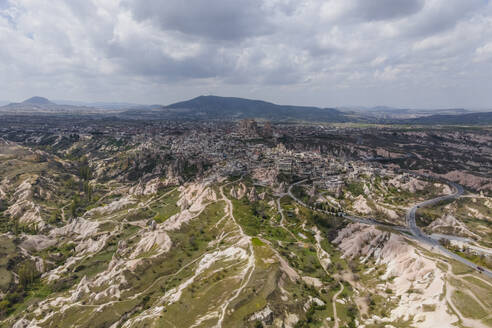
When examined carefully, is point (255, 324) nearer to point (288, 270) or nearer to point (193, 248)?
point (288, 270)

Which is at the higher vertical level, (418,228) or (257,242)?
(257,242)

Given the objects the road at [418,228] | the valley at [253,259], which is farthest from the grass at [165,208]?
the road at [418,228]

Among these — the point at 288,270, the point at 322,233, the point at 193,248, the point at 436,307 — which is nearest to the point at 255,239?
the point at 288,270

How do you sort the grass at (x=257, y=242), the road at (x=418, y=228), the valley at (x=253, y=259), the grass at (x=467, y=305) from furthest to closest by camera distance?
the grass at (x=257, y=242) < the road at (x=418, y=228) < the valley at (x=253, y=259) < the grass at (x=467, y=305)

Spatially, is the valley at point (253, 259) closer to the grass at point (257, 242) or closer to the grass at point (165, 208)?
the grass at point (257, 242)

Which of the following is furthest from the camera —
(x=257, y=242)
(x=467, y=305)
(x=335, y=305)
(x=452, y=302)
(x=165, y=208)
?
(x=165, y=208)

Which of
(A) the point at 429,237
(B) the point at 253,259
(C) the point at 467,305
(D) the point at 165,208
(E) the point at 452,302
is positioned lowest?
(D) the point at 165,208

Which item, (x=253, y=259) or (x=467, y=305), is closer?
(x=467, y=305)

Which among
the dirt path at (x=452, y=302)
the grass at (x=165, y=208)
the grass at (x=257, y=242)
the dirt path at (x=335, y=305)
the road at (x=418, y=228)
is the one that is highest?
the dirt path at (x=452, y=302)

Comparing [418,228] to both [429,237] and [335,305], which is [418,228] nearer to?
[429,237]

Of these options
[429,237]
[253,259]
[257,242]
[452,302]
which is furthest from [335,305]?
[429,237]

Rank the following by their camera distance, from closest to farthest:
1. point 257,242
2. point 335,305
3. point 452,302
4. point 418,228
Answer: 1. point 452,302
2. point 335,305
3. point 257,242
4. point 418,228
